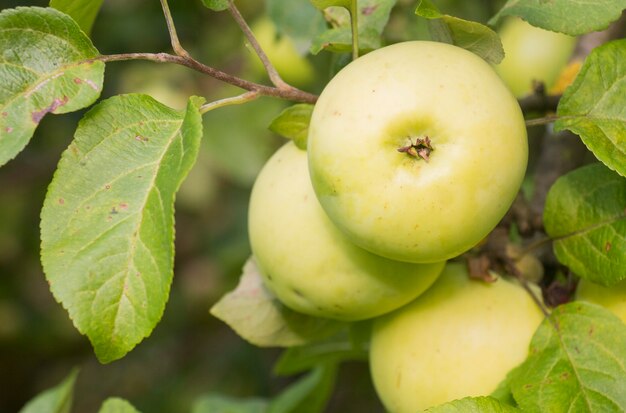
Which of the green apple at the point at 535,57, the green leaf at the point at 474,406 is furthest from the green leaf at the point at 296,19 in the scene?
the green leaf at the point at 474,406

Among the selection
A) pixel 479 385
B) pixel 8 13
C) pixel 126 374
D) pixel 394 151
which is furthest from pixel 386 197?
pixel 126 374

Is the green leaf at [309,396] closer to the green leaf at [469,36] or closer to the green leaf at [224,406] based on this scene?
the green leaf at [224,406]

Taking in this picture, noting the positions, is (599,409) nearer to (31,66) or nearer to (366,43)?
(366,43)

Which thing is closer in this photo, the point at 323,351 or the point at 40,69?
the point at 40,69

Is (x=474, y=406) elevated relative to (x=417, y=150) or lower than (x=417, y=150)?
lower

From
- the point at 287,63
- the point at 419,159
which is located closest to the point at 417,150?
the point at 419,159

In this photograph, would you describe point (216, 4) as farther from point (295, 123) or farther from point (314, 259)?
point (314, 259)
